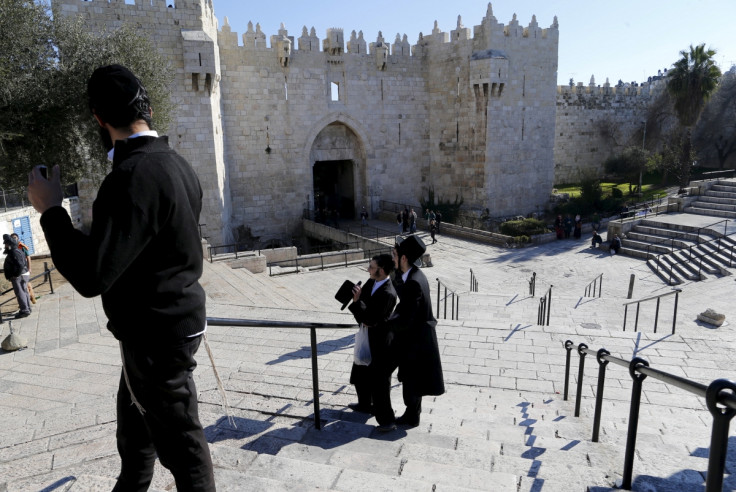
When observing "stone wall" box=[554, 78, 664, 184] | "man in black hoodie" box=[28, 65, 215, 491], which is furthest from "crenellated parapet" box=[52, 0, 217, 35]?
"stone wall" box=[554, 78, 664, 184]

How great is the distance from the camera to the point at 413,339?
3770 mm

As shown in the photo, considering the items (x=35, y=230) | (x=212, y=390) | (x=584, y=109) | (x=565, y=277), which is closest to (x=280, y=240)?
(x=35, y=230)

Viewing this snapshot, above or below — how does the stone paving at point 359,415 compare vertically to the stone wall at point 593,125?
below

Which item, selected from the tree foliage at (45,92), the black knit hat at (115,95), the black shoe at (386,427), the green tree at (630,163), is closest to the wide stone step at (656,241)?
the green tree at (630,163)

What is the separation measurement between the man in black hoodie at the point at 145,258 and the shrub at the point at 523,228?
717 inches

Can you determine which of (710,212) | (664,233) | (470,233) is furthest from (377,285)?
(710,212)

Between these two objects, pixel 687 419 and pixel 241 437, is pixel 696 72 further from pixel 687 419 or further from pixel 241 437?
pixel 241 437

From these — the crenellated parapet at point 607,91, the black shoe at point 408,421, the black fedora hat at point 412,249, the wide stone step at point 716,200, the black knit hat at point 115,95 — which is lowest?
the black shoe at point 408,421

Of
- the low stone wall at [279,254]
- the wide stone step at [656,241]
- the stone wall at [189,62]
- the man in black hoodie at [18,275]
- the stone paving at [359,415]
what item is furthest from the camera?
the wide stone step at [656,241]

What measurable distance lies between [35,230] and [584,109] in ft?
93.8

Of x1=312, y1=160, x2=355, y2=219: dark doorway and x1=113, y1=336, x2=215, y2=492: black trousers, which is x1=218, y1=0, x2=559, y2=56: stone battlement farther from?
x1=113, y1=336, x2=215, y2=492: black trousers

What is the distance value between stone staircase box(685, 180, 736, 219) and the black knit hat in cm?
2162

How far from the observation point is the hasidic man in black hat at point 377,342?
3.60 metres

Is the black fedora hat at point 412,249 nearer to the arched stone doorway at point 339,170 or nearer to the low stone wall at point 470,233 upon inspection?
the low stone wall at point 470,233
